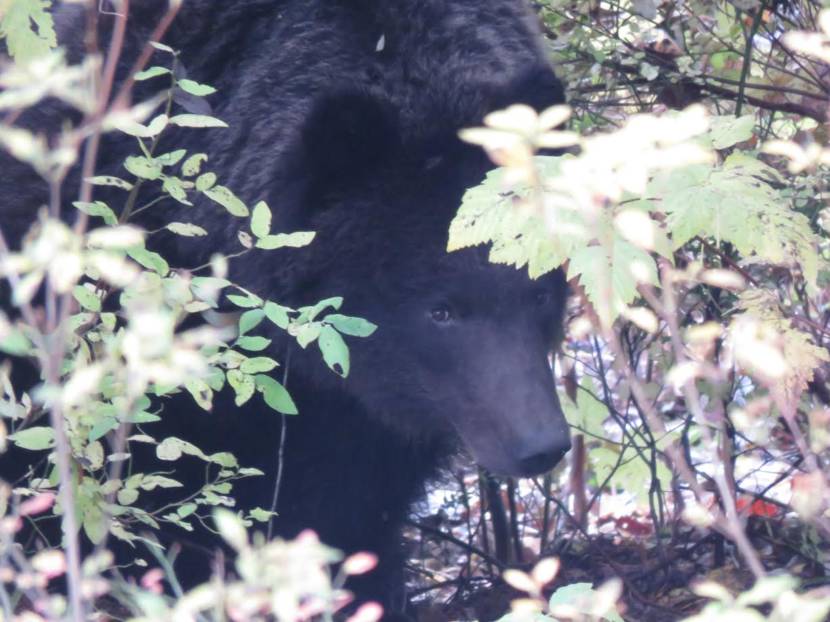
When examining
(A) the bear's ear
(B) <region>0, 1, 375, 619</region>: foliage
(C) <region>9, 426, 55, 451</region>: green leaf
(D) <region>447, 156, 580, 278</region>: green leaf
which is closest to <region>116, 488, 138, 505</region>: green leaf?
(B) <region>0, 1, 375, 619</region>: foliage

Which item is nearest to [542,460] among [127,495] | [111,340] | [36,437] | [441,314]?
[441,314]

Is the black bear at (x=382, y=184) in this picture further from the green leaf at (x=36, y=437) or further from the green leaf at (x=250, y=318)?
the green leaf at (x=36, y=437)

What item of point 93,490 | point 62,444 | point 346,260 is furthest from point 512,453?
point 62,444

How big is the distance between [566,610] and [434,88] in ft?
8.04

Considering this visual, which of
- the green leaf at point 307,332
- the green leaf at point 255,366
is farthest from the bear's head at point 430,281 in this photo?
the green leaf at point 255,366

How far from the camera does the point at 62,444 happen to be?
1.77 metres

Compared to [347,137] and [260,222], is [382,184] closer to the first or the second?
[347,137]

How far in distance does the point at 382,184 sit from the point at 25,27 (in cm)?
164

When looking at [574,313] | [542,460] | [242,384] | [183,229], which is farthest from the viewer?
[574,313]

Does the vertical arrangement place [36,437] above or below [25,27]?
below

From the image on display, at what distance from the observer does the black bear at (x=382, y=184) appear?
419 cm

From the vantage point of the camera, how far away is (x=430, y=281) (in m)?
4.39

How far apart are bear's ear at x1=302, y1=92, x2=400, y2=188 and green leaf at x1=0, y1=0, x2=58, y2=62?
1219 mm

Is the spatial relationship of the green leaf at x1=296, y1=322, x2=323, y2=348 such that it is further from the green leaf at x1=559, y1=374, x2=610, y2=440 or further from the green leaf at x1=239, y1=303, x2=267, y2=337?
the green leaf at x1=559, y1=374, x2=610, y2=440
